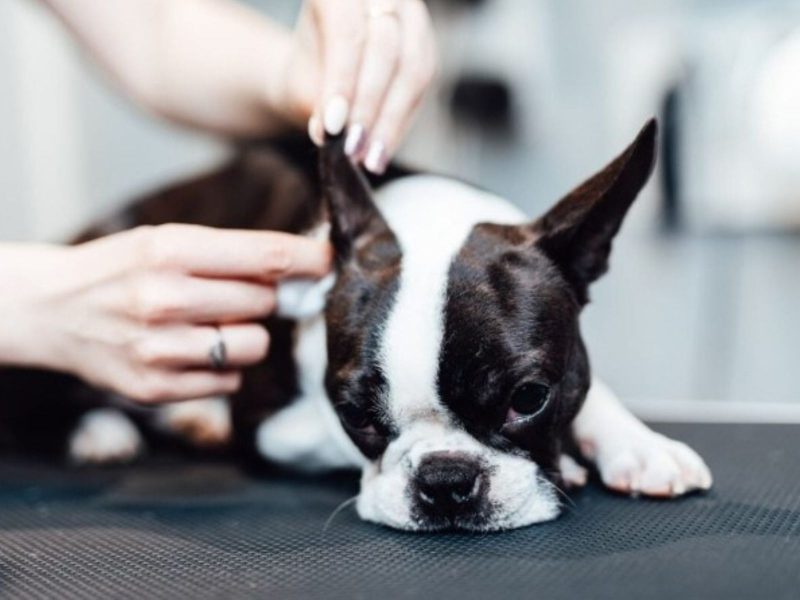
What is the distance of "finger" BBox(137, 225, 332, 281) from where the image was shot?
118cm

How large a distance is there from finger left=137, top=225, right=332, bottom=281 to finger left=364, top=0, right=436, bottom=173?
0.49 ft

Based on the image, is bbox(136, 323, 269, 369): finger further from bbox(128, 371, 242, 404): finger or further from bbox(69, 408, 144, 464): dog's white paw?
bbox(69, 408, 144, 464): dog's white paw

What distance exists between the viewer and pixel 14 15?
295 cm

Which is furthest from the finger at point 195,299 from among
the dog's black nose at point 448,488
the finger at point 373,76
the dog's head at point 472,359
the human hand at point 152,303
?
the dog's black nose at point 448,488

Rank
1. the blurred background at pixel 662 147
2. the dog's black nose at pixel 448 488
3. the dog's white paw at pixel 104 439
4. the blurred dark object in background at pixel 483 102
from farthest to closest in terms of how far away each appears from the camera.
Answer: the blurred dark object in background at pixel 483 102 < the blurred background at pixel 662 147 < the dog's white paw at pixel 104 439 < the dog's black nose at pixel 448 488

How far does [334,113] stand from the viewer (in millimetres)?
1206

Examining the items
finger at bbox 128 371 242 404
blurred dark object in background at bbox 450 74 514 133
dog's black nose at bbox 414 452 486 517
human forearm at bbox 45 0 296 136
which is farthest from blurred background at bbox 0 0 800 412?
dog's black nose at bbox 414 452 486 517

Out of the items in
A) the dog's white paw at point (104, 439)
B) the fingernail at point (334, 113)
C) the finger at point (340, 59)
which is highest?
the finger at point (340, 59)

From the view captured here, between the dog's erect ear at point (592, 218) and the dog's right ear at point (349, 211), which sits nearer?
the dog's erect ear at point (592, 218)

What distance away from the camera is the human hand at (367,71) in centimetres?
122

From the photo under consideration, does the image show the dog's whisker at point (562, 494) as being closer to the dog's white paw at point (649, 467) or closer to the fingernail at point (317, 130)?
the dog's white paw at point (649, 467)

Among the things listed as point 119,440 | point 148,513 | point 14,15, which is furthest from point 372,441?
point 14,15

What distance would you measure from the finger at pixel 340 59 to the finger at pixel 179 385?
33 cm

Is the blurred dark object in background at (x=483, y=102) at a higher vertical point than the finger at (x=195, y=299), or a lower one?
higher
